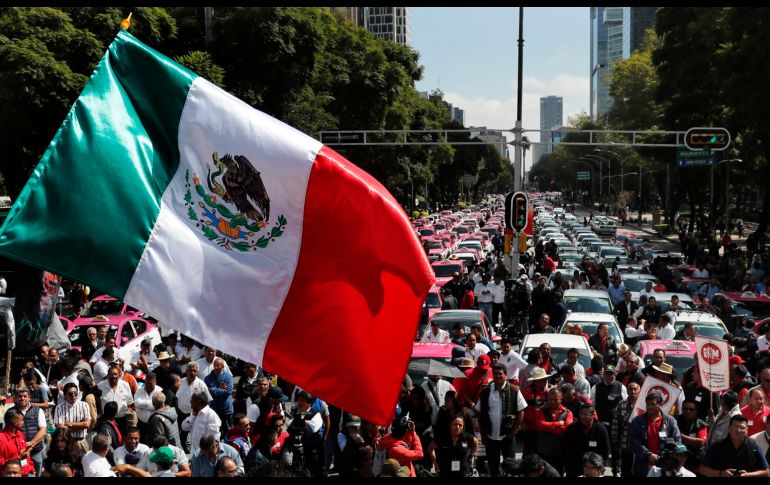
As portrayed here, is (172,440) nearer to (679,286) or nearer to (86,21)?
(679,286)

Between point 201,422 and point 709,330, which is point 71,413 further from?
point 709,330

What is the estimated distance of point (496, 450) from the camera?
11953 millimetres

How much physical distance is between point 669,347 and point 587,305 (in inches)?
258

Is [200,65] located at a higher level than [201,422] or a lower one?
higher

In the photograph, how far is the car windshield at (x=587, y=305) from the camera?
74.9 feet

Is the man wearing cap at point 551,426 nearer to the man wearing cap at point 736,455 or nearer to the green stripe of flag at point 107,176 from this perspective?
the man wearing cap at point 736,455

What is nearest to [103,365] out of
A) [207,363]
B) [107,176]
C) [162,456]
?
→ [207,363]

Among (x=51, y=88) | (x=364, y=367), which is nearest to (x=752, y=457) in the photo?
(x=364, y=367)

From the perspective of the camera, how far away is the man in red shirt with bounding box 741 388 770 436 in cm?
1078

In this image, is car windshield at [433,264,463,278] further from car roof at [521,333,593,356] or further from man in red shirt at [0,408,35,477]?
man in red shirt at [0,408,35,477]

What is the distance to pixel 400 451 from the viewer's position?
393 inches

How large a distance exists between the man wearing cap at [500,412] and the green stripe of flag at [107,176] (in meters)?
6.22

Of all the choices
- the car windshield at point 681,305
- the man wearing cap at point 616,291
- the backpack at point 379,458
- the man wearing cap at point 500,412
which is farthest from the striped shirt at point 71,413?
the man wearing cap at point 616,291

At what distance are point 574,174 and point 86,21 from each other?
146201mm
